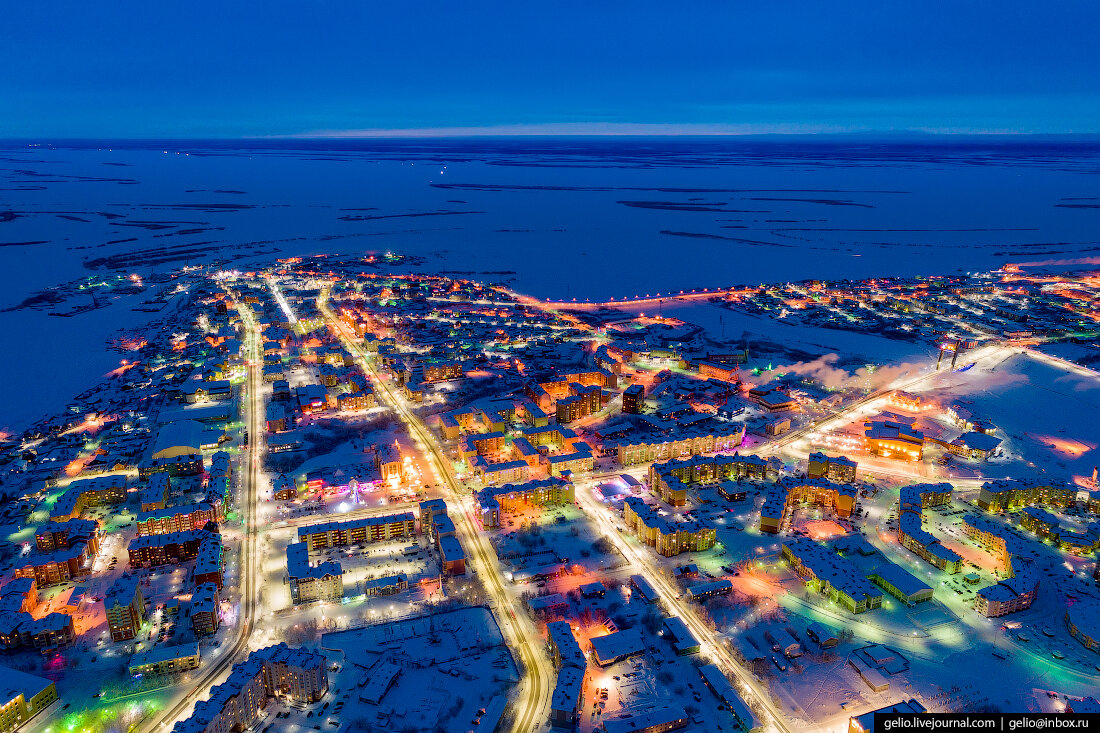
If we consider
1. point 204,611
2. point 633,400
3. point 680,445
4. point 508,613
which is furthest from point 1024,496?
point 204,611

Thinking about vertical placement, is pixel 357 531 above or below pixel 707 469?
below

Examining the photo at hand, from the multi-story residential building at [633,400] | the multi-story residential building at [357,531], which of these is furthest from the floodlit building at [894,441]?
the multi-story residential building at [357,531]

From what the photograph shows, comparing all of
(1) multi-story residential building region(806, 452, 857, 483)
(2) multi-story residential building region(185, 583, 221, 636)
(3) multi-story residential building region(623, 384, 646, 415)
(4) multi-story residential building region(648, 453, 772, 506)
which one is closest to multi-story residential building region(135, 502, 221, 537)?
(2) multi-story residential building region(185, 583, 221, 636)

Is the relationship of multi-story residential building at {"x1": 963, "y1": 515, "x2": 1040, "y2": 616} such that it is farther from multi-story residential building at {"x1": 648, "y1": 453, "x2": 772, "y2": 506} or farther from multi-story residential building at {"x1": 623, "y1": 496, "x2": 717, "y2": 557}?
multi-story residential building at {"x1": 623, "y1": 496, "x2": 717, "y2": 557}

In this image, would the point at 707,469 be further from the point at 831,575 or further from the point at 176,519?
the point at 176,519

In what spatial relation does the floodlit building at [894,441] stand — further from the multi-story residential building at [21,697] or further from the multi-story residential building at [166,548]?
the multi-story residential building at [21,697]

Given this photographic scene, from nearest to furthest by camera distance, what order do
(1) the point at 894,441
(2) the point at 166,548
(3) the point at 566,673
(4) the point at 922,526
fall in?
(3) the point at 566,673 < (2) the point at 166,548 < (4) the point at 922,526 < (1) the point at 894,441
